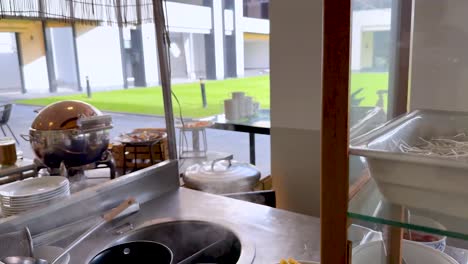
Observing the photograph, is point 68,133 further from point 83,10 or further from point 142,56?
point 142,56

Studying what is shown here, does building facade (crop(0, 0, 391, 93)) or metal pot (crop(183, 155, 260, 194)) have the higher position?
building facade (crop(0, 0, 391, 93))

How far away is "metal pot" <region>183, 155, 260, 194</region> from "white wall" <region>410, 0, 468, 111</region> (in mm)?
740

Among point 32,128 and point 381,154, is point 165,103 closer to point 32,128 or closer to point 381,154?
point 32,128

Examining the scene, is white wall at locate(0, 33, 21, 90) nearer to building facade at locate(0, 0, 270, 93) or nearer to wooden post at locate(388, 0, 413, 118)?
building facade at locate(0, 0, 270, 93)

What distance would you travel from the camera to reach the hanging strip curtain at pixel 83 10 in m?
1.00

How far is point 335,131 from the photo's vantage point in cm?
39

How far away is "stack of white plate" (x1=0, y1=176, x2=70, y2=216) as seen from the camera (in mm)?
838

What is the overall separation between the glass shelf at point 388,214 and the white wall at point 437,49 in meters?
0.67

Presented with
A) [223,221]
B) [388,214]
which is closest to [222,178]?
[223,221]

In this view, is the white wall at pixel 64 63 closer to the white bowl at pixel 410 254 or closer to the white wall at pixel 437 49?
the white wall at pixel 437 49

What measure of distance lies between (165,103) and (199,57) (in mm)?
3377

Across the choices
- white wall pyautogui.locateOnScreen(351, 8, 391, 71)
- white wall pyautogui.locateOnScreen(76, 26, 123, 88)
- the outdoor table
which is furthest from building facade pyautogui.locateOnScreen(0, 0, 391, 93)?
white wall pyautogui.locateOnScreen(351, 8, 391, 71)

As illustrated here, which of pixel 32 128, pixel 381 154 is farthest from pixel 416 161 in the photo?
pixel 32 128

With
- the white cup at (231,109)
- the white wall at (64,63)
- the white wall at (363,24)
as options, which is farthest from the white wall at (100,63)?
the white wall at (363,24)
